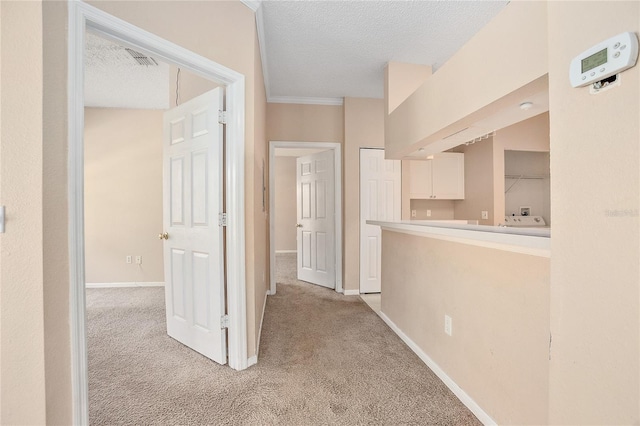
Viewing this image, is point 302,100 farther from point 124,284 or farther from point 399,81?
point 124,284

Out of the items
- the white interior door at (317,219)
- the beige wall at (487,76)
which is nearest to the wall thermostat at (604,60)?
the beige wall at (487,76)

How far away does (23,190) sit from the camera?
96 centimetres

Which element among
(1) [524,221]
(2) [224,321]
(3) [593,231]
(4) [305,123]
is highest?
(4) [305,123]

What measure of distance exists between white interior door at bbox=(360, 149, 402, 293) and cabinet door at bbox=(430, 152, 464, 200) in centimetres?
70

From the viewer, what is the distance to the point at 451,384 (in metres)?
1.70

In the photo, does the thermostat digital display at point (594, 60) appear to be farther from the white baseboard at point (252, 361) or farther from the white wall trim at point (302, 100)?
the white wall trim at point (302, 100)

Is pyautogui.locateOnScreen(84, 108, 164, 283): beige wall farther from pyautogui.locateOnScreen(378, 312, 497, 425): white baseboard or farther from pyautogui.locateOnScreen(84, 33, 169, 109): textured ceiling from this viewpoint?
pyautogui.locateOnScreen(378, 312, 497, 425): white baseboard

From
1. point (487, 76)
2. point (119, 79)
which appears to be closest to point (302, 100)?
point (119, 79)

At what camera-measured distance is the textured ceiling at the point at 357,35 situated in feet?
7.10

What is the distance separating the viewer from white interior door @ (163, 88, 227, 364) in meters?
2.00

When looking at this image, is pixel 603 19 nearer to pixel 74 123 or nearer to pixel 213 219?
pixel 74 123

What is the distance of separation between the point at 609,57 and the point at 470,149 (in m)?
3.93

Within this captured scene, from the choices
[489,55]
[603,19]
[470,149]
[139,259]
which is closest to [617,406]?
[603,19]

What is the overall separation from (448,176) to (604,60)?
383cm
